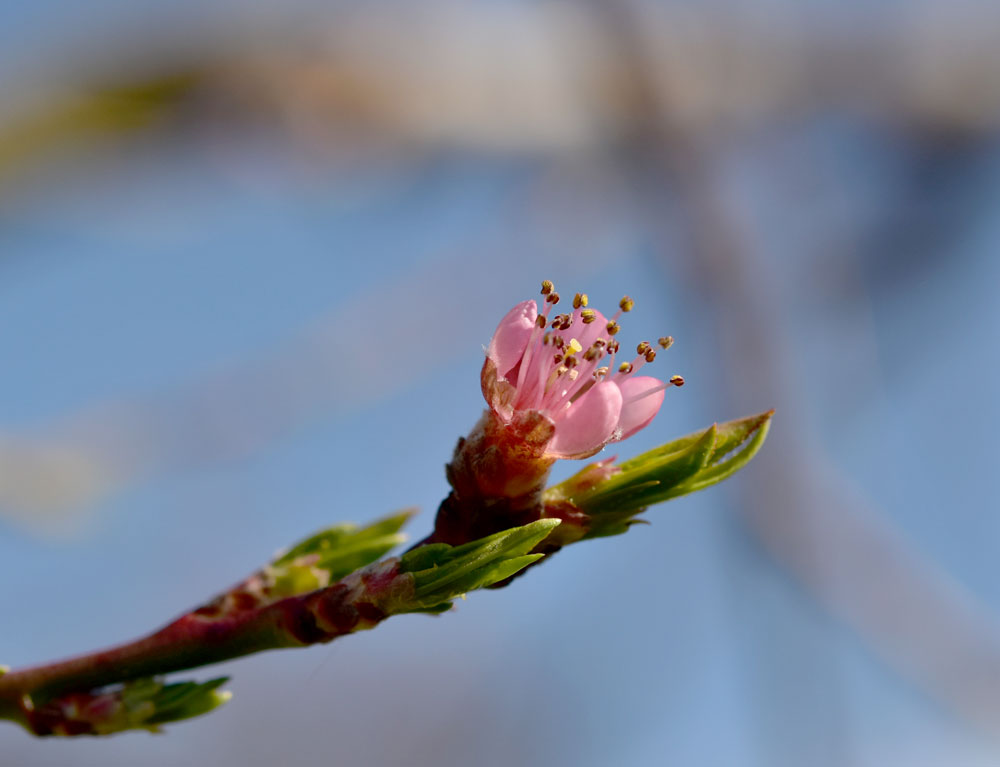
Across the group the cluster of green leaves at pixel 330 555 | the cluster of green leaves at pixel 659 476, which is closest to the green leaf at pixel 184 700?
the cluster of green leaves at pixel 330 555

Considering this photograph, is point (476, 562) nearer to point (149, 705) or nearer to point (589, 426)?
point (589, 426)

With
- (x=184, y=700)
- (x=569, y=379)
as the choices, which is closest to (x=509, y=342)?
(x=569, y=379)

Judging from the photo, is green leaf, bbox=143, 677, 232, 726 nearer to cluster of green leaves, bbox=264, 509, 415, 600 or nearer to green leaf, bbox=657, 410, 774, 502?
cluster of green leaves, bbox=264, 509, 415, 600

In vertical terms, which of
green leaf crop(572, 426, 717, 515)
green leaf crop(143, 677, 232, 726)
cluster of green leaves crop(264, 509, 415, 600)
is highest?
cluster of green leaves crop(264, 509, 415, 600)

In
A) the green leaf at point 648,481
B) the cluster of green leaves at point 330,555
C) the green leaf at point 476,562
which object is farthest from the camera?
the cluster of green leaves at point 330,555

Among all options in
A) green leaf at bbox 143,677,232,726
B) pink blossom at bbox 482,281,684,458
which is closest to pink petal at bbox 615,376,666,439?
pink blossom at bbox 482,281,684,458

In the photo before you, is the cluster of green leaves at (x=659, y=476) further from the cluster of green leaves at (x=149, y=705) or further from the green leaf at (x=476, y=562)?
the cluster of green leaves at (x=149, y=705)
